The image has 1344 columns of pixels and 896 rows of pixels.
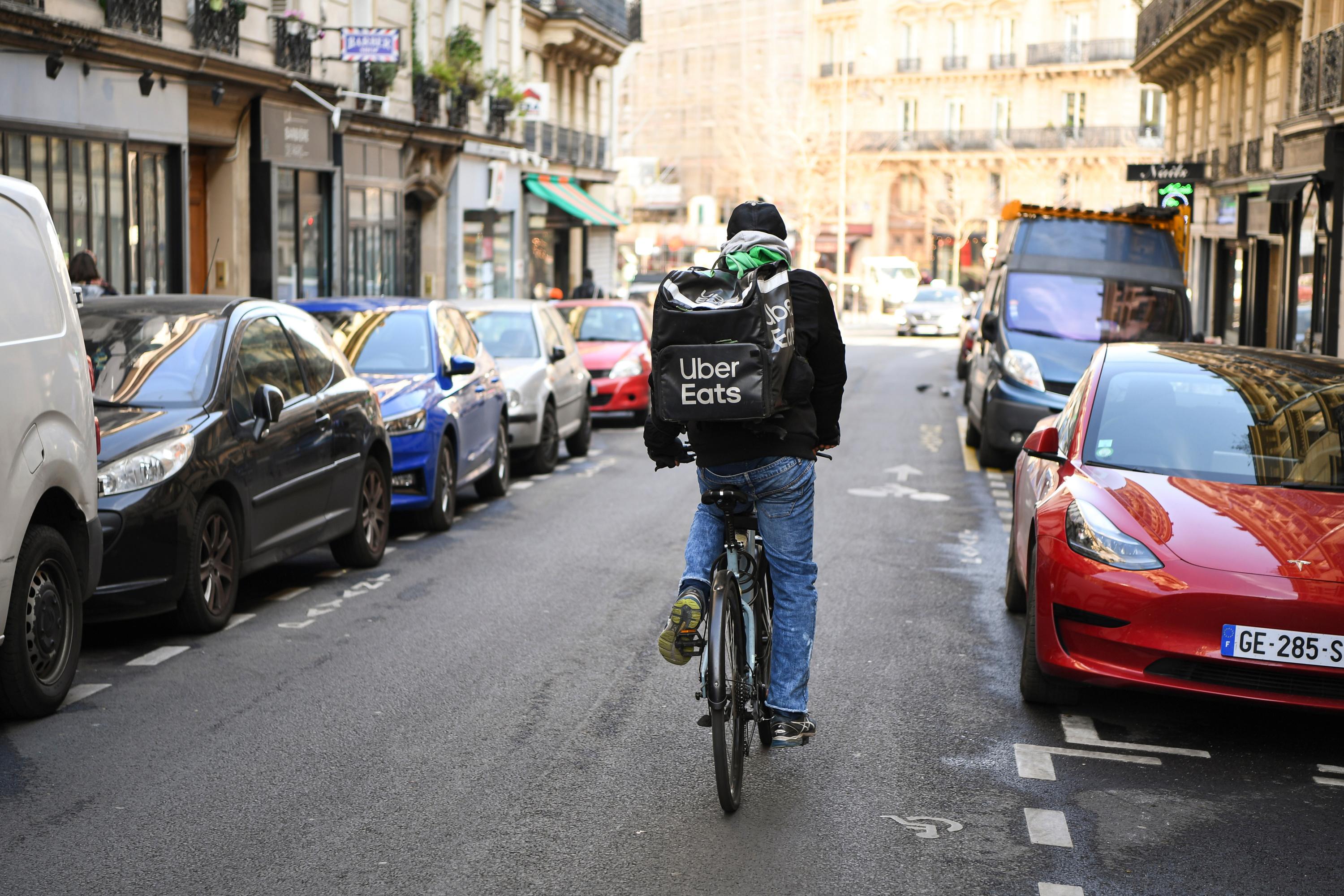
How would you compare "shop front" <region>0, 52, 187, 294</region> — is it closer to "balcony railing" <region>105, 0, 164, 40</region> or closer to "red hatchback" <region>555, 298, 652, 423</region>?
"balcony railing" <region>105, 0, 164, 40</region>

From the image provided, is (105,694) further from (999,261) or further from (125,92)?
(125,92)

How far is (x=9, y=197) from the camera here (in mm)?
6512

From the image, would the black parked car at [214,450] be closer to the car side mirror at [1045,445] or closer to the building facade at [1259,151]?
the car side mirror at [1045,445]

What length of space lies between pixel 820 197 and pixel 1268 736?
72162 millimetres

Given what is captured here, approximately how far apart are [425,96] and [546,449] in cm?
1746

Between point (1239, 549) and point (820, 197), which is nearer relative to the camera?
point (1239, 549)

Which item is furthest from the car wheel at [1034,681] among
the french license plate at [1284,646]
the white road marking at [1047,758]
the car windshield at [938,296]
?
the car windshield at [938,296]

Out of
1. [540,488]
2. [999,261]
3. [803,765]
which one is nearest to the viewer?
[803,765]

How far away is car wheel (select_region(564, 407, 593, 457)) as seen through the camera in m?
17.5

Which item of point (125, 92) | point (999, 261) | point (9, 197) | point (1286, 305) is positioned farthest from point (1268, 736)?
point (1286, 305)

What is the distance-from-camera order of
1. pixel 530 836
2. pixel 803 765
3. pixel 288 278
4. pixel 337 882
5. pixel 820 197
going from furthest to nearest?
1. pixel 820 197
2. pixel 288 278
3. pixel 803 765
4. pixel 530 836
5. pixel 337 882

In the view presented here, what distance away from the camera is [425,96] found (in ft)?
104

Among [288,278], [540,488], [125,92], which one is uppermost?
[125,92]

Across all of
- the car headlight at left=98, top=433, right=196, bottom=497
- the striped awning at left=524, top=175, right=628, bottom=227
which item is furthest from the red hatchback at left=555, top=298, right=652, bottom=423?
the striped awning at left=524, top=175, right=628, bottom=227
